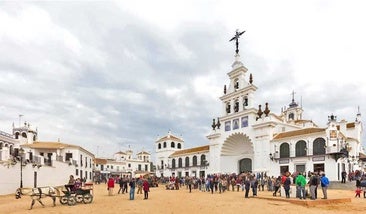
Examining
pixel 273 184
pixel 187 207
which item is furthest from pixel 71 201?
pixel 273 184

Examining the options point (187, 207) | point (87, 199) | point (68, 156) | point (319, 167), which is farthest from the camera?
point (68, 156)

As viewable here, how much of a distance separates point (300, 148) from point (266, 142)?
4.16 metres

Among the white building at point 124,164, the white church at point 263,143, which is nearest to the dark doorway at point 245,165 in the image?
the white church at point 263,143

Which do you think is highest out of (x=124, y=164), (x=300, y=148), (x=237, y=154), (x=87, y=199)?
(x=300, y=148)

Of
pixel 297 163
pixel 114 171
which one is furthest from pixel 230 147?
pixel 114 171

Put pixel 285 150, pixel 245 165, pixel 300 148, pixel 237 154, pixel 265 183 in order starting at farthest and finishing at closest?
pixel 237 154 → pixel 245 165 → pixel 285 150 → pixel 300 148 → pixel 265 183

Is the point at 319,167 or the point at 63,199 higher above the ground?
the point at 63,199

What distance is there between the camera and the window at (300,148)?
33.8m

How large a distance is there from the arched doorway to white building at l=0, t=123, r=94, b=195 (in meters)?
22.5

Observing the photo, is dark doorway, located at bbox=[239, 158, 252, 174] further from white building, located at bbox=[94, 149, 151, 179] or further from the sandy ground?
white building, located at bbox=[94, 149, 151, 179]

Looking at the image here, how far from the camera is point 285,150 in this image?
35.4 m

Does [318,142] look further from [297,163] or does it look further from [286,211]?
[286,211]

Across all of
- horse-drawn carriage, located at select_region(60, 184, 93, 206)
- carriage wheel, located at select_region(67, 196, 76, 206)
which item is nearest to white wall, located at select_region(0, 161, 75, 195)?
horse-drawn carriage, located at select_region(60, 184, 93, 206)

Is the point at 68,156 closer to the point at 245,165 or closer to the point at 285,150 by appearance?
the point at 245,165
